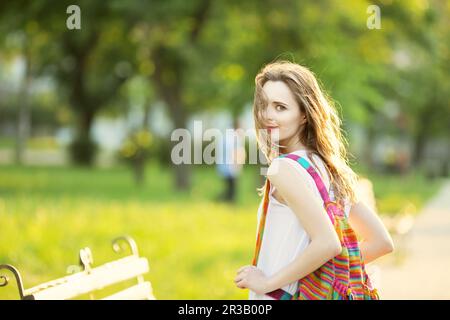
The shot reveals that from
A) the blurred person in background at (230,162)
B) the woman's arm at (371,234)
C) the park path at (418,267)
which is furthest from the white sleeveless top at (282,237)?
the blurred person in background at (230,162)

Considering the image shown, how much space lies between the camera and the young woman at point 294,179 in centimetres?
219

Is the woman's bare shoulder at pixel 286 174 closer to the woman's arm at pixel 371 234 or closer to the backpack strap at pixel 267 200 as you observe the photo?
the backpack strap at pixel 267 200

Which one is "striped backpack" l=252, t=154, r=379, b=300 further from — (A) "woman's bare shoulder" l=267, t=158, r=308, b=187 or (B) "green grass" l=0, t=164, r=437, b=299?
(B) "green grass" l=0, t=164, r=437, b=299

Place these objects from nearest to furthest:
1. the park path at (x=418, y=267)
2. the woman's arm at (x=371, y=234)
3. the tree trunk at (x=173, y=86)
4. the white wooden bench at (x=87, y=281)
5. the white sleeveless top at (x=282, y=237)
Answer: the white sleeveless top at (x=282, y=237) < the woman's arm at (x=371, y=234) < the white wooden bench at (x=87, y=281) < the park path at (x=418, y=267) < the tree trunk at (x=173, y=86)

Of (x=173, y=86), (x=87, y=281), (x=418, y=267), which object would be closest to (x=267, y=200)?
(x=87, y=281)

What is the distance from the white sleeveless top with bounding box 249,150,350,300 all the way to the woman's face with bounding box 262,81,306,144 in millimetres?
93

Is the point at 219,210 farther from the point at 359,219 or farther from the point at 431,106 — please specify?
the point at 431,106

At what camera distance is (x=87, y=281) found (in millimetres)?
3240

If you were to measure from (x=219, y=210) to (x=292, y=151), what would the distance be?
12.1 meters

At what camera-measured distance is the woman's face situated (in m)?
2.36

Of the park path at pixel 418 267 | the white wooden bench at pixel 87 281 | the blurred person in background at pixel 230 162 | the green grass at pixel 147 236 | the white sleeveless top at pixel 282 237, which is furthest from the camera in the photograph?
the blurred person in background at pixel 230 162

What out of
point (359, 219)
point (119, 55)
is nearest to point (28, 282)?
point (359, 219)

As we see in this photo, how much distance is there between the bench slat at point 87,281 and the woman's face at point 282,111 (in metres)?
1.12

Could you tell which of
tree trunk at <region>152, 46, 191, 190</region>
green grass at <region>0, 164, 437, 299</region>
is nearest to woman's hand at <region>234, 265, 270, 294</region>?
green grass at <region>0, 164, 437, 299</region>
